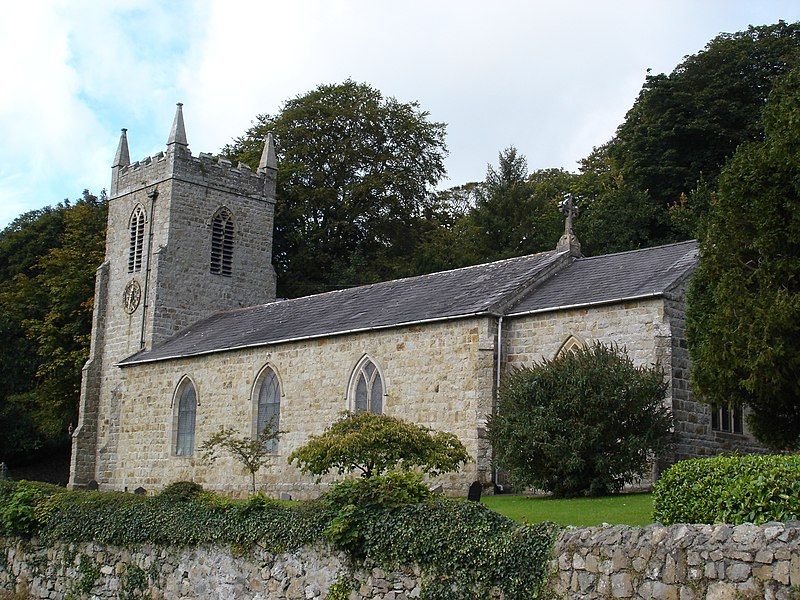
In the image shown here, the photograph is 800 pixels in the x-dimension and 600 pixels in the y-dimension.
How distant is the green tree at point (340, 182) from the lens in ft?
164

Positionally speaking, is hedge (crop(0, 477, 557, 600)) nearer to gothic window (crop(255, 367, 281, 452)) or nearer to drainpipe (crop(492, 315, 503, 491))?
drainpipe (crop(492, 315, 503, 491))

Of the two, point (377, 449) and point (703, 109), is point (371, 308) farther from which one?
point (703, 109)

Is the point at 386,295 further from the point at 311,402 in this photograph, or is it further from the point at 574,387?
the point at 574,387

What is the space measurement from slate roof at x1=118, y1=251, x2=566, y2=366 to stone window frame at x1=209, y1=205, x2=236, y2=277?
144 inches

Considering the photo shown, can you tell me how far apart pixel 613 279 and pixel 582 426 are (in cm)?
647

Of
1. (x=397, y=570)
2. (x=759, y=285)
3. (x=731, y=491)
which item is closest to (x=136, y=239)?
(x=759, y=285)

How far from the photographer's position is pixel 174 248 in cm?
4009

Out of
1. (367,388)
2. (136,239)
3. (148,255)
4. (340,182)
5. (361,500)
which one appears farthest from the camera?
(340,182)

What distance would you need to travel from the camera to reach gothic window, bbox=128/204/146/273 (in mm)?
41156

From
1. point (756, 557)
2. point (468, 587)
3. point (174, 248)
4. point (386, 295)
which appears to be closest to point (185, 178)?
point (174, 248)

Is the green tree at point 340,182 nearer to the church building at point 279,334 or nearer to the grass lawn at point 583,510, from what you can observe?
the church building at point 279,334

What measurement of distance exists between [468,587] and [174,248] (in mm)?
29088

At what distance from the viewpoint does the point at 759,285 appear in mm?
19031

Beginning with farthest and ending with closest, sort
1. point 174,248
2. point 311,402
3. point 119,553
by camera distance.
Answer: point 174,248, point 311,402, point 119,553
